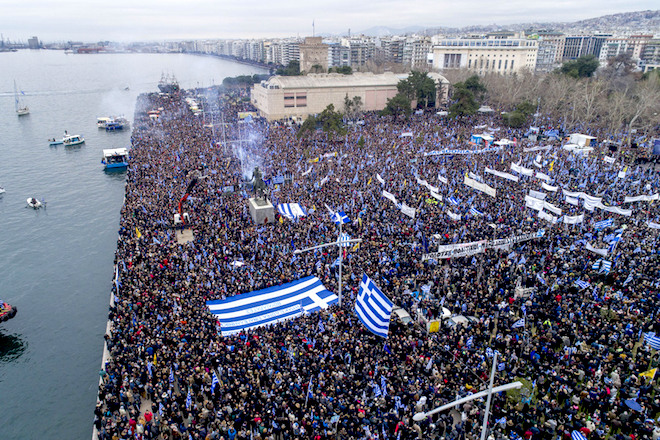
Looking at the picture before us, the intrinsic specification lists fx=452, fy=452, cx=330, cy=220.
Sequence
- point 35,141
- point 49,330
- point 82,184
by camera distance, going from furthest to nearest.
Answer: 1. point 35,141
2. point 82,184
3. point 49,330

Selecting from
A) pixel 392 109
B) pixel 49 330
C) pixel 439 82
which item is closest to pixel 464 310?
pixel 49 330

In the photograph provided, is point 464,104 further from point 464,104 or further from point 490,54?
point 490,54

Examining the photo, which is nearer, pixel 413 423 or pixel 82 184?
pixel 413 423

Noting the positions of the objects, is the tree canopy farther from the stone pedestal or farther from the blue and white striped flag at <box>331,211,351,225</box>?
the stone pedestal

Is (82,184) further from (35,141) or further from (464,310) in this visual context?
(464,310)

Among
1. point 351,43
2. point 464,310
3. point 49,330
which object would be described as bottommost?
point 49,330

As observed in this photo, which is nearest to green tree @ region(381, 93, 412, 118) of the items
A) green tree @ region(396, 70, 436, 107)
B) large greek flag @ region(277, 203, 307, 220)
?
green tree @ region(396, 70, 436, 107)
